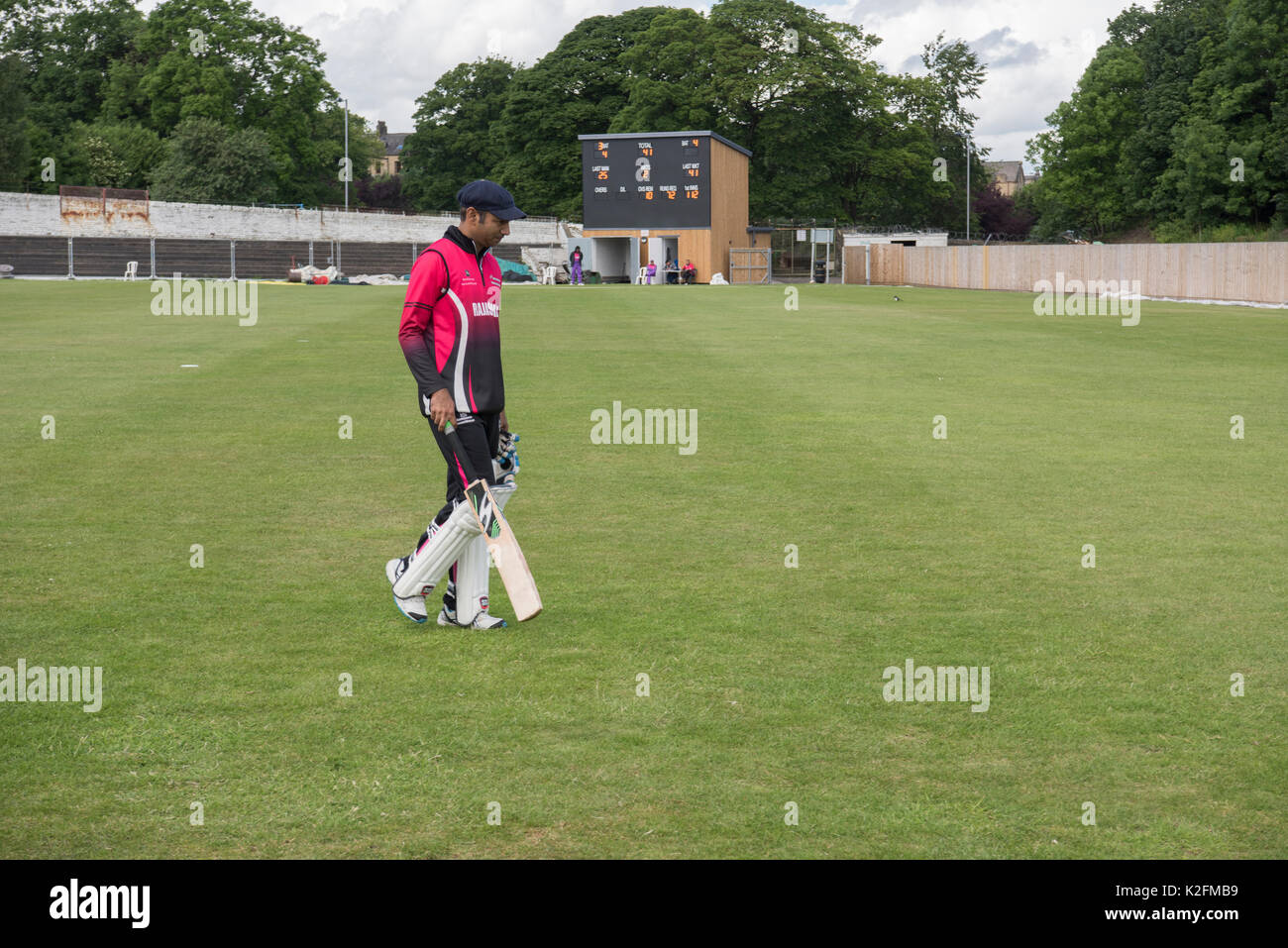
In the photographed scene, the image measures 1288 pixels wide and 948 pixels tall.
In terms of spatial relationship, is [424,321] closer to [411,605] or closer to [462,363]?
[462,363]

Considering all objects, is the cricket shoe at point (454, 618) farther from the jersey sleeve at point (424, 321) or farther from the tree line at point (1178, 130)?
the tree line at point (1178, 130)

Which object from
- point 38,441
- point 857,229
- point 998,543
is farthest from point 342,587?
point 857,229

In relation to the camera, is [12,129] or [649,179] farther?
[12,129]

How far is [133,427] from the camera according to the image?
1503 centimetres

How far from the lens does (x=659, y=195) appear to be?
7369 cm

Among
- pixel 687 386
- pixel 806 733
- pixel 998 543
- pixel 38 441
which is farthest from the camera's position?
pixel 687 386

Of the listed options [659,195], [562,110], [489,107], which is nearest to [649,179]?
[659,195]

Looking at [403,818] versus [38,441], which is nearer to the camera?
[403,818]

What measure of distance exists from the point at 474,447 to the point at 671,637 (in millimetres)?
1453

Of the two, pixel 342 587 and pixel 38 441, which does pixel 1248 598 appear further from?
pixel 38 441

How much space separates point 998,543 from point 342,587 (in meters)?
4.49

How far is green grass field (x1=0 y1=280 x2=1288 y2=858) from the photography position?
4883 millimetres

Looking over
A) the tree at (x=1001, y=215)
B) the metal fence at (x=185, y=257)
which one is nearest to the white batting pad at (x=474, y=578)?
the metal fence at (x=185, y=257)
